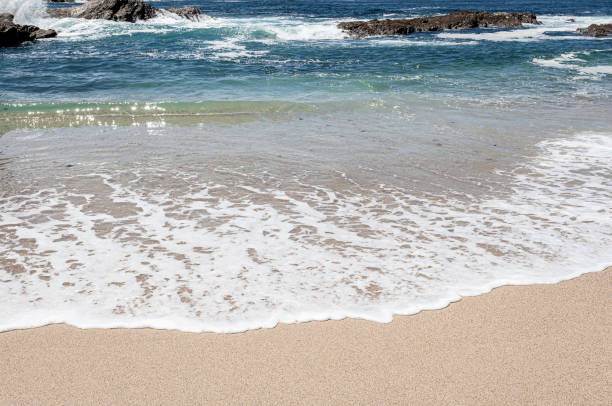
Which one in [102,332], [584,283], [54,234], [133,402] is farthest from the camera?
[54,234]

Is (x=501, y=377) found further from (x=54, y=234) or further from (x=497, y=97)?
(x=497, y=97)

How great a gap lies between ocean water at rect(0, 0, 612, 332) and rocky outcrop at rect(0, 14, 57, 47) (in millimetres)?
9169

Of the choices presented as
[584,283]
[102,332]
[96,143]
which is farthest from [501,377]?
[96,143]

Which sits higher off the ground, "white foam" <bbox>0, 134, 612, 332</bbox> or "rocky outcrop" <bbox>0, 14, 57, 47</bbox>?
"rocky outcrop" <bbox>0, 14, 57, 47</bbox>

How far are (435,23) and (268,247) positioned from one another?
1022 inches

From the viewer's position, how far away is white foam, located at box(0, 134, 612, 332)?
3.29 meters

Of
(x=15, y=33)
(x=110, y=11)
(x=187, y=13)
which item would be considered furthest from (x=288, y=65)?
(x=187, y=13)

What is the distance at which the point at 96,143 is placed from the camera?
744 centimetres

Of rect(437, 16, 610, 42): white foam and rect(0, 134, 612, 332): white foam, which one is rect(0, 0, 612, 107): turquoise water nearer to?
rect(437, 16, 610, 42): white foam

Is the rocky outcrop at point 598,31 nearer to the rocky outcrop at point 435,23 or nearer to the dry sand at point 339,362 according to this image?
the rocky outcrop at point 435,23

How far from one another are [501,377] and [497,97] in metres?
9.60

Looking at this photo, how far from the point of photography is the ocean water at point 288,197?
135 inches

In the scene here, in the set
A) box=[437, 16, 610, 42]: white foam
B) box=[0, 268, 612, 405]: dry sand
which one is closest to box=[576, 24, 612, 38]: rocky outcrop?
box=[437, 16, 610, 42]: white foam

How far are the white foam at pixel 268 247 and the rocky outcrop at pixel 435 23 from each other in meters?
20.5
